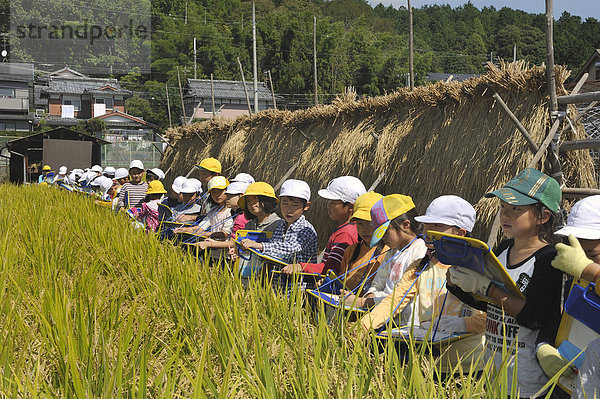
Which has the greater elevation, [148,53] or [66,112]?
[148,53]

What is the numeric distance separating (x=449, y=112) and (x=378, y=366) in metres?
3.81

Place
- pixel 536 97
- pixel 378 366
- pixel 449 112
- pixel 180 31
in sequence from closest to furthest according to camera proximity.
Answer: pixel 378 366, pixel 536 97, pixel 449 112, pixel 180 31

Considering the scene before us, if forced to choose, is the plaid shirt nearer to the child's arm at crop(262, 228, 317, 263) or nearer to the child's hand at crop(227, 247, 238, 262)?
the child's arm at crop(262, 228, 317, 263)

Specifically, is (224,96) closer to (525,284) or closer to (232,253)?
(232,253)

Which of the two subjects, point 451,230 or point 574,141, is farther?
point 574,141

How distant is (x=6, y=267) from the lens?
277 cm

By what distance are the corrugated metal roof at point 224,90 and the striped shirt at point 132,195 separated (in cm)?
3588

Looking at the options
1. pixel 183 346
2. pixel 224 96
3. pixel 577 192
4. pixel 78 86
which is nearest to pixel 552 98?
pixel 577 192

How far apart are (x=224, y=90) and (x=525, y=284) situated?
141 ft

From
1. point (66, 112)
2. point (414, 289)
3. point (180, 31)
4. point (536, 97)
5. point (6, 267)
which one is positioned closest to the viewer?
point (414, 289)

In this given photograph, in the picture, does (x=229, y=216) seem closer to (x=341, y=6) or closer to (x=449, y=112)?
(x=449, y=112)

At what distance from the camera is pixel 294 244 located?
346cm

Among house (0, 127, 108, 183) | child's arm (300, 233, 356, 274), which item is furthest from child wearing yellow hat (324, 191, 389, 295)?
house (0, 127, 108, 183)

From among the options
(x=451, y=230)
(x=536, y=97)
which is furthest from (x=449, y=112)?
(x=451, y=230)
